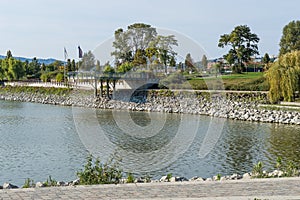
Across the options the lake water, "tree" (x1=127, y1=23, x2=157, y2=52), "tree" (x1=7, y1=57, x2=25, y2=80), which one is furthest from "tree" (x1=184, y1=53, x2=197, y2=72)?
"tree" (x1=7, y1=57, x2=25, y2=80)

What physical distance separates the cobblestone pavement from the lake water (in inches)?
184

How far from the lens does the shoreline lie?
96.3 ft

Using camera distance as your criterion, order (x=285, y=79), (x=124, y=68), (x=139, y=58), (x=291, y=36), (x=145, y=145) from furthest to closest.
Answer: (x=291, y=36) < (x=139, y=58) < (x=124, y=68) < (x=285, y=79) < (x=145, y=145)

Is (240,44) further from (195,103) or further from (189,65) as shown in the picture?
(195,103)

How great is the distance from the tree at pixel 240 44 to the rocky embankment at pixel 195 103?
2092cm

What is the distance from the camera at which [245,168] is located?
1512cm

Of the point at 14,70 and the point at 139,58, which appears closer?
the point at 139,58

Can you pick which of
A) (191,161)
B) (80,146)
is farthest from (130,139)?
(191,161)

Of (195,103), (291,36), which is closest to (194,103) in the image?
(195,103)

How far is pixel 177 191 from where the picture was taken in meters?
8.56

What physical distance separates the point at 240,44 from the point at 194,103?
27030mm

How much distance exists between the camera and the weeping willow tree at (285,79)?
1247 inches

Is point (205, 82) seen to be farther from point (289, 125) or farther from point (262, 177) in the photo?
point (262, 177)

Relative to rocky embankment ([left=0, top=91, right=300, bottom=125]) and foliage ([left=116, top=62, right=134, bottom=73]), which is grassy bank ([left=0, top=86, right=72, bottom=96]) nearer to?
rocky embankment ([left=0, top=91, right=300, bottom=125])
